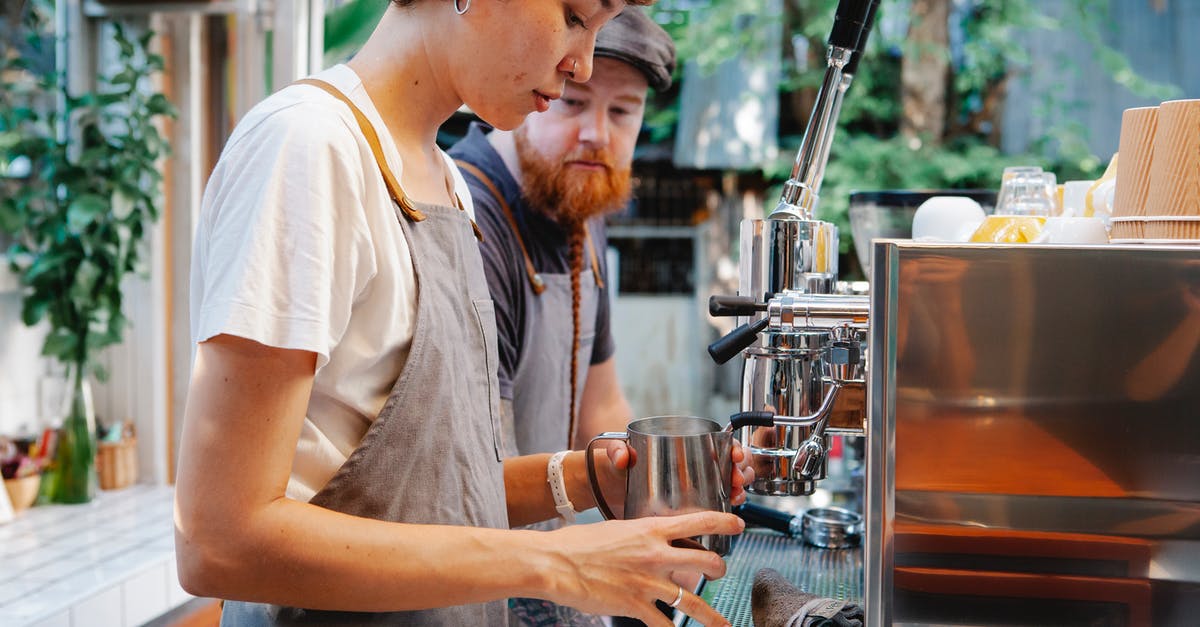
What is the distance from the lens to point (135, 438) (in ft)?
9.36

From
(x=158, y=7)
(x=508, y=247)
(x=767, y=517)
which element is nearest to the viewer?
(x=767, y=517)

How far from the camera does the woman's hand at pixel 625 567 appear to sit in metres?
0.76

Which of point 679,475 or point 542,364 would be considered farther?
point 542,364

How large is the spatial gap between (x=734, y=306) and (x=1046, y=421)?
0.97 feet

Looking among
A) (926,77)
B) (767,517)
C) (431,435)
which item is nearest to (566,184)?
(767,517)

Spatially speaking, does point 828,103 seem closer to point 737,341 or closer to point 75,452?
point 737,341

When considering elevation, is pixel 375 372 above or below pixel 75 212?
below

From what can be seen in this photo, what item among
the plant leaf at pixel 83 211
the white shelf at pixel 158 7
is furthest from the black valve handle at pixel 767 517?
the white shelf at pixel 158 7

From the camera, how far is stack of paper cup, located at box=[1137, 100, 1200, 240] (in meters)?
0.75

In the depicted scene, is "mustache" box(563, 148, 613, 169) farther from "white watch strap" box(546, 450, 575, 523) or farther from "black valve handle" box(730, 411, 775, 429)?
"black valve handle" box(730, 411, 775, 429)

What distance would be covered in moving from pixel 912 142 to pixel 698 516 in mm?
4254

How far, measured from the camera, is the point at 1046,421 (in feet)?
2.35

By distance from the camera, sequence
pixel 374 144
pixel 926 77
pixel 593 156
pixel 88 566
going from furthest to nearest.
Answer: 1. pixel 926 77
2. pixel 88 566
3. pixel 593 156
4. pixel 374 144

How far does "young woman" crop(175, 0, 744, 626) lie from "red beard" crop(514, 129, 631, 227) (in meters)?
0.66
